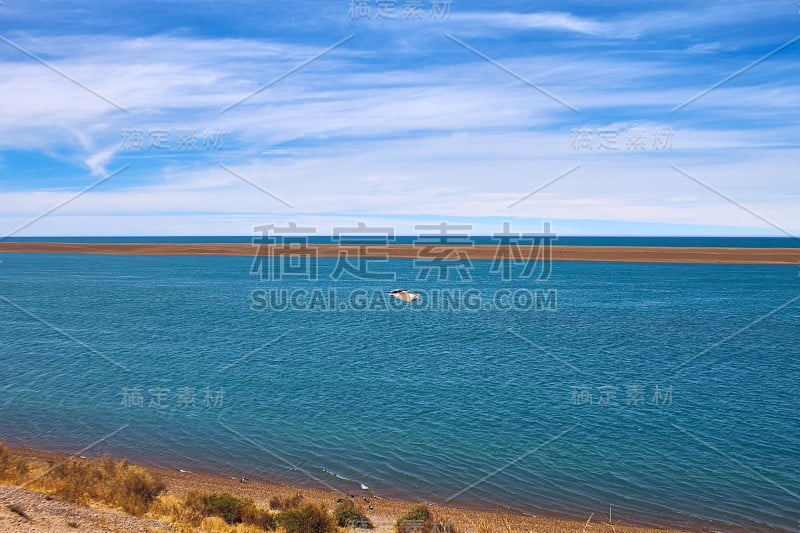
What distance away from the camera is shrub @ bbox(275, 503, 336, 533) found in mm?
12156

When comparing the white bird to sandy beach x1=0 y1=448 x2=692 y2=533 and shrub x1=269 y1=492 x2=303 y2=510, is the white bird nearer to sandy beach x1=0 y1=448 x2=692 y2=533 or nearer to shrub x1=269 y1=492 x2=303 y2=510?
sandy beach x1=0 y1=448 x2=692 y2=533

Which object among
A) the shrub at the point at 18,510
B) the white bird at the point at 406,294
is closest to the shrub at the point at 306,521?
the shrub at the point at 18,510

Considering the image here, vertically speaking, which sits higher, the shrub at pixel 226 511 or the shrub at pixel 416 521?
the shrub at pixel 226 511

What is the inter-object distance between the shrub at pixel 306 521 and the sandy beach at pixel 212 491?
4.38 ft

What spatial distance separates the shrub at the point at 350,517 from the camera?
43.1 ft

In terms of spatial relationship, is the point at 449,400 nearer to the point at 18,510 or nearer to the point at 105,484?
the point at 105,484

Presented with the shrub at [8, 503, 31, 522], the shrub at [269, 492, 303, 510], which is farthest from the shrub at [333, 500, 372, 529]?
the shrub at [8, 503, 31, 522]

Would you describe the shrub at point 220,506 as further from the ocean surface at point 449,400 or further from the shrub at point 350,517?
the ocean surface at point 449,400

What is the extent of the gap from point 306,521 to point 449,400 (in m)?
11.9

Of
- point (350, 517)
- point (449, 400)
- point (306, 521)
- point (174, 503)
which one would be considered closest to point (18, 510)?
point (174, 503)

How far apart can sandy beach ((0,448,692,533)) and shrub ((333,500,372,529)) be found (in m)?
0.30

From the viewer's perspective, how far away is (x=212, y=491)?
15148mm

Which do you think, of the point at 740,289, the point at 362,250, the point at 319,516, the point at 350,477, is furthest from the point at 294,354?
the point at 362,250

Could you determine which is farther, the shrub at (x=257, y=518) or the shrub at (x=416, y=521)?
the shrub at (x=416, y=521)
